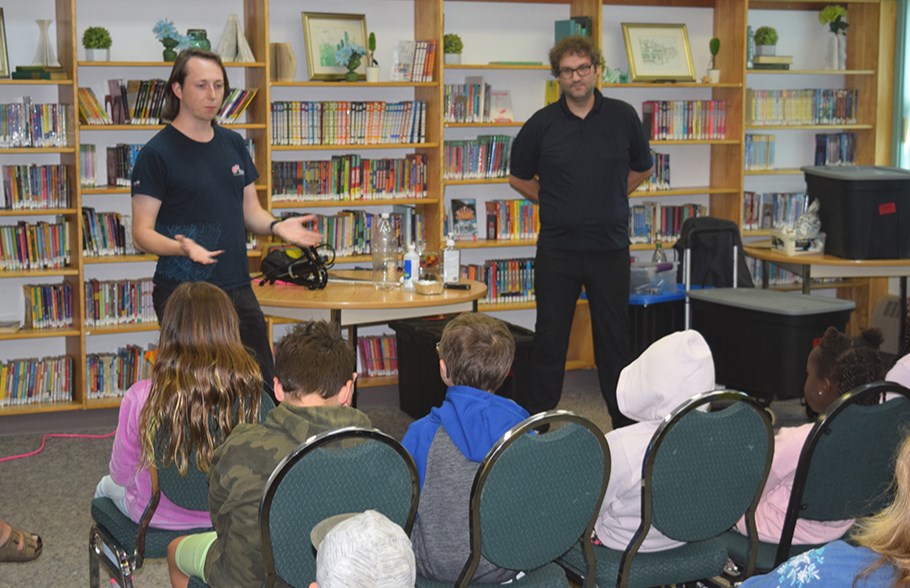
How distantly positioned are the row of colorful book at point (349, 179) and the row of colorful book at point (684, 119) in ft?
4.76

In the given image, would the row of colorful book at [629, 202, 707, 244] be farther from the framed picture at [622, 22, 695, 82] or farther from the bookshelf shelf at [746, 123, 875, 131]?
the framed picture at [622, 22, 695, 82]

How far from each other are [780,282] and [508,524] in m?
5.18

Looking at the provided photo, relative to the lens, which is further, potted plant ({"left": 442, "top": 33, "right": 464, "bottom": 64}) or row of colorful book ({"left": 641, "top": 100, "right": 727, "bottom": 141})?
row of colorful book ({"left": 641, "top": 100, "right": 727, "bottom": 141})

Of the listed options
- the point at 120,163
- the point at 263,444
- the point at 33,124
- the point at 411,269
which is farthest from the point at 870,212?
the point at 263,444

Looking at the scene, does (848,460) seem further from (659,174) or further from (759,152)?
(759,152)

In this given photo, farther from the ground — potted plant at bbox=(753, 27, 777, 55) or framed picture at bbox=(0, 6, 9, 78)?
potted plant at bbox=(753, 27, 777, 55)

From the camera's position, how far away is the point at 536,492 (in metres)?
2.31

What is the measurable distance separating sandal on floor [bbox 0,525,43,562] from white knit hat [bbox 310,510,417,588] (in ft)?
6.97

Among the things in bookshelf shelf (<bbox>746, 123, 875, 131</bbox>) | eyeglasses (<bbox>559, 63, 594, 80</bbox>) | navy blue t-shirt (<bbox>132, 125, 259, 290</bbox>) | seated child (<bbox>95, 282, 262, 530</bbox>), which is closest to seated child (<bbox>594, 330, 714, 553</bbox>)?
seated child (<bbox>95, 282, 262, 530</bbox>)

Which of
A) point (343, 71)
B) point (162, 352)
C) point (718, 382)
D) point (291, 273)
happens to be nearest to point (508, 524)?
point (162, 352)

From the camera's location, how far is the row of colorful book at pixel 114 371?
5586 mm

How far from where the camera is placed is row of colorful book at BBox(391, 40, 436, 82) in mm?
5926

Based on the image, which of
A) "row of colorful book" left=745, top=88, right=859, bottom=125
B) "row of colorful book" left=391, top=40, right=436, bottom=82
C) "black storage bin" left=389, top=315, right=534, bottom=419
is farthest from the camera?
"row of colorful book" left=745, top=88, right=859, bottom=125

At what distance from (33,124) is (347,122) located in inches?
62.8
